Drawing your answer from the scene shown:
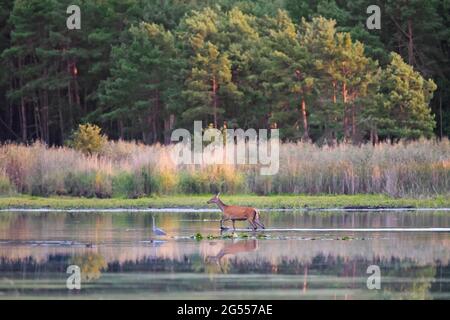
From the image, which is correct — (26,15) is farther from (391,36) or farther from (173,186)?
(173,186)

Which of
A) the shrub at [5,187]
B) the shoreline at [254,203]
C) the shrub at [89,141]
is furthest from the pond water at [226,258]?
the shrub at [89,141]

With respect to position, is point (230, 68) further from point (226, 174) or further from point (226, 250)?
point (226, 250)

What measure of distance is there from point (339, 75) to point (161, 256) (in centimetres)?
3901

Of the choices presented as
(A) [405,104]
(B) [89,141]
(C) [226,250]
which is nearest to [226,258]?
(C) [226,250]

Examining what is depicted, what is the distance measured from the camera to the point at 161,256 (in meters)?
19.4

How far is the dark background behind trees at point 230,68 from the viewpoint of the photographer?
5750 cm

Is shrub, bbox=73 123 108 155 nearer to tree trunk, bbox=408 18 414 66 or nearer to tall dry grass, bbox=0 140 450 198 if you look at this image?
tall dry grass, bbox=0 140 450 198

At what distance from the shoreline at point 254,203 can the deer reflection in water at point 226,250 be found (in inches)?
379

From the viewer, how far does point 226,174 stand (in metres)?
35.3

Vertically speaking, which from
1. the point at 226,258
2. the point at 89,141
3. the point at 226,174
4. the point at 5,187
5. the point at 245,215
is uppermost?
the point at 89,141

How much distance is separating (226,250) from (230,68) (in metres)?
45.0

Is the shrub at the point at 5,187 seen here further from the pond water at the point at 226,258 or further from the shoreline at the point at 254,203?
the pond water at the point at 226,258

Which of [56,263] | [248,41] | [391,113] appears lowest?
[56,263]

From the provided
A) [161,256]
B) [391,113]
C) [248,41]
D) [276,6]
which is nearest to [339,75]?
[391,113]
